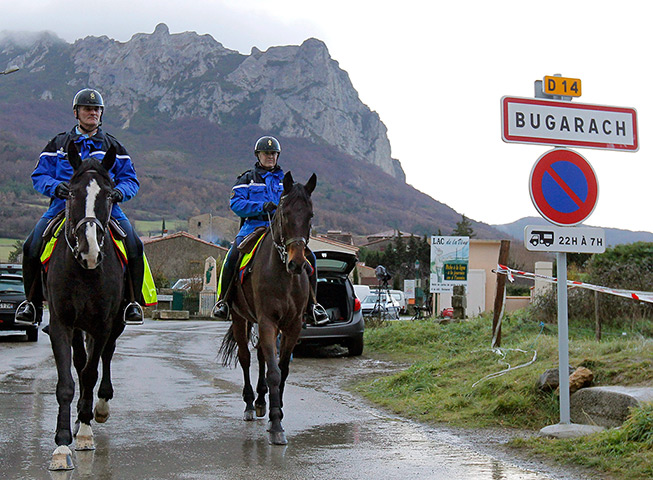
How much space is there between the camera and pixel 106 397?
24.0 ft

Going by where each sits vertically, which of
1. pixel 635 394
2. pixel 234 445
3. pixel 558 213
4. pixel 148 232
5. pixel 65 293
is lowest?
pixel 234 445

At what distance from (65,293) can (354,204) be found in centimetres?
16980

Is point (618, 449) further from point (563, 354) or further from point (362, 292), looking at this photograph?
point (362, 292)

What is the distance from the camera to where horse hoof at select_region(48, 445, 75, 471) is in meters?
5.46

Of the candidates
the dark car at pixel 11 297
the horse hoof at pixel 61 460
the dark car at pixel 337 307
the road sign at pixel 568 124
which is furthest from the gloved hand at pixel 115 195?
the dark car at pixel 11 297

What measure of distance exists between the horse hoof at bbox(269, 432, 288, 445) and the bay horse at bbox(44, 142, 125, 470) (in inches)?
59.4

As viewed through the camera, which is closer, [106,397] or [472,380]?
[106,397]

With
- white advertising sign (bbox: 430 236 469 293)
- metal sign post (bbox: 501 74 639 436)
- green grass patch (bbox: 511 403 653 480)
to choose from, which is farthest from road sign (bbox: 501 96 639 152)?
white advertising sign (bbox: 430 236 469 293)

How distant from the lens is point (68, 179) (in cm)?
742

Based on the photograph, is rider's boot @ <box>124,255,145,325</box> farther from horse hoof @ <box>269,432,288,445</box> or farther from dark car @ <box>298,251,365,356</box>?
dark car @ <box>298,251,365,356</box>

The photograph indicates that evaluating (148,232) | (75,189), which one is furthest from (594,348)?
(148,232)

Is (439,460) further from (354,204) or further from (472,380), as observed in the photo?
(354,204)

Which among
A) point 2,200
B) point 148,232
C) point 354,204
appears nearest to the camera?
point 2,200

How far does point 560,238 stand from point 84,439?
14.9ft
